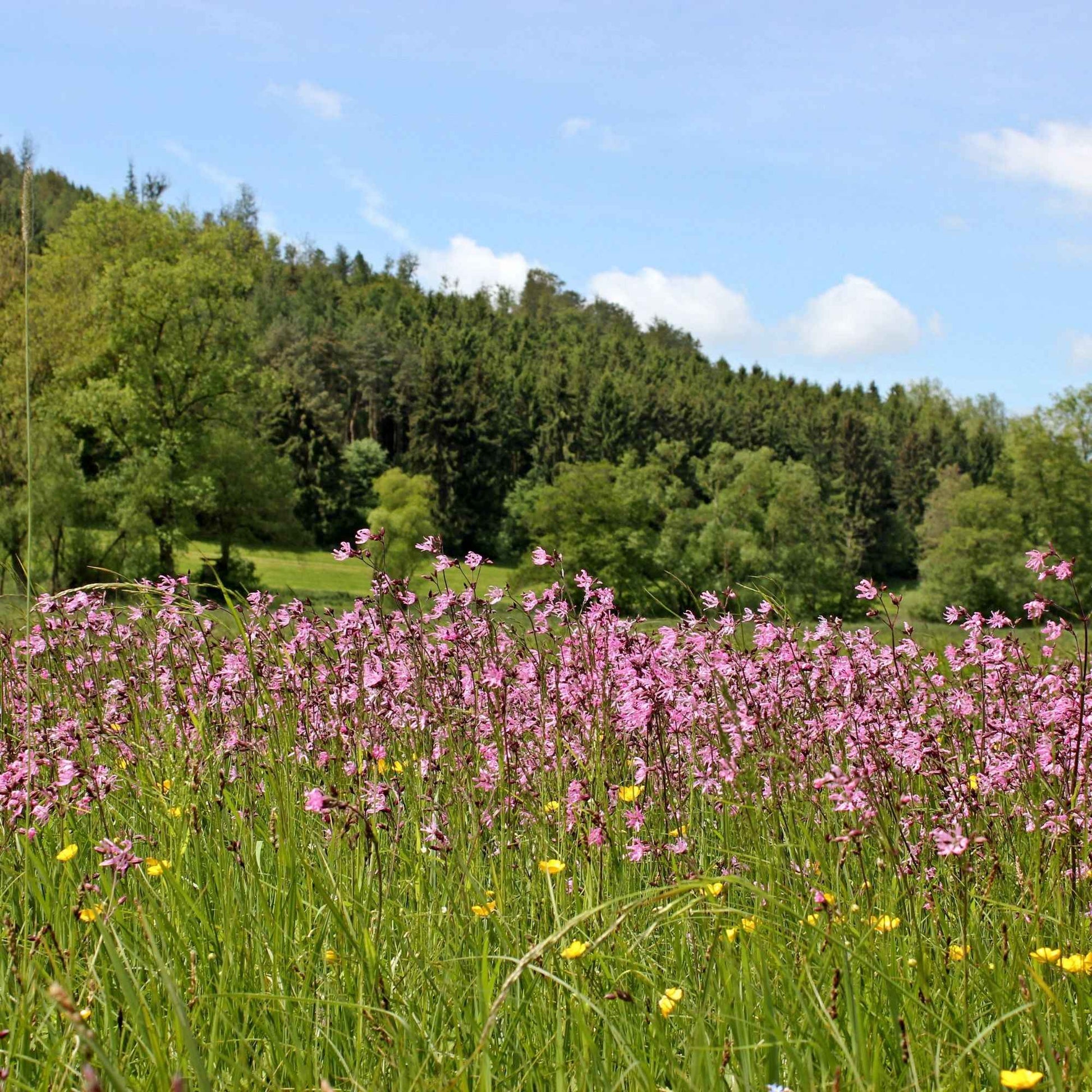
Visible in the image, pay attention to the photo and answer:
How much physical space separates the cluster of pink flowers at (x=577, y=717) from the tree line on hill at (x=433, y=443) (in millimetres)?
386

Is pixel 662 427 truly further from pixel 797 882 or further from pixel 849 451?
pixel 797 882

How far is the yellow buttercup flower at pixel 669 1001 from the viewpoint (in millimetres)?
2555

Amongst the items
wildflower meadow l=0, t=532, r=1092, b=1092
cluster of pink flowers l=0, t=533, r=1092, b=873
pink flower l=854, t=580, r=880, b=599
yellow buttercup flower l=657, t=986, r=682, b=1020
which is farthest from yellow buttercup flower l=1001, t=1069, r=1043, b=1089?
pink flower l=854, t=580, r=880, b=599

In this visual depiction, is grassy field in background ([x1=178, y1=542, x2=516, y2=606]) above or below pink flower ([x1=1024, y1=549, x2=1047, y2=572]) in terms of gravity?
below

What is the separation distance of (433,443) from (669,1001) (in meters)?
86.4

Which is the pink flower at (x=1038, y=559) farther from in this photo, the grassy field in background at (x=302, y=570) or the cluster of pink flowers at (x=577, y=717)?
the grassy field in background at (x=302, y=570)

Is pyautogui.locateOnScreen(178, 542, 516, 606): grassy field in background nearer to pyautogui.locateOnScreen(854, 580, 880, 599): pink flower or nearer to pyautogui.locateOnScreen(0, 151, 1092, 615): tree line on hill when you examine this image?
pyautogui.locateOnScreen(0, 151, 1092, 615): tree line on hill

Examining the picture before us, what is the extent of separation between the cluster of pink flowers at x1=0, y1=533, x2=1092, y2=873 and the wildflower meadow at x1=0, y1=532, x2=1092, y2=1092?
2 cm

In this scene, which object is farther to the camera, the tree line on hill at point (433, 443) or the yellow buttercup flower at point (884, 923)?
the tree line on hill at point (433, 443)

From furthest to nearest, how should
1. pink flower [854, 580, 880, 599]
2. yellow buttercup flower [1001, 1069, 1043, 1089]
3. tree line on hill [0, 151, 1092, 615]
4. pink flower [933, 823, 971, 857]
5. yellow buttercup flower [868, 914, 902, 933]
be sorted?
1. tree line on hill [0, 151, 1092, 615]
2. pink flower [854, 580, 880, 599]
3. yellow buttercup flower [868, 914, 902, 933]
4. pink flower [933, 823, 971, 857]
5. yellow buttercup flower [1001, 1069, 1043, 1089]

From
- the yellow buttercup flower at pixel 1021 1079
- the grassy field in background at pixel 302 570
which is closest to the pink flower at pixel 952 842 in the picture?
the yellow buttercup flower at pixel 1021 1079

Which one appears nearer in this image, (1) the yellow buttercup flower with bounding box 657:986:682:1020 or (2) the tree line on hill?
(1) the yellow buttercup flower with bounding box 657:986:682:1020

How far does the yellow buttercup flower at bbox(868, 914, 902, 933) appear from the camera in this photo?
8.93ft

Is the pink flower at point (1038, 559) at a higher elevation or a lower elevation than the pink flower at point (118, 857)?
higher
